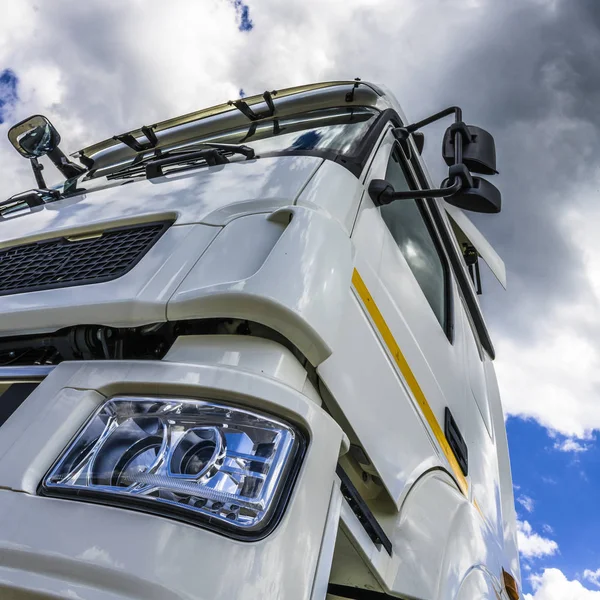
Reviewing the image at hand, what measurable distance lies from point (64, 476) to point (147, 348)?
0.41 m

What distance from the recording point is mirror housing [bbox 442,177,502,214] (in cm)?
178

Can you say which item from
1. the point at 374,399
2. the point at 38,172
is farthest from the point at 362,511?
the point at 38,172

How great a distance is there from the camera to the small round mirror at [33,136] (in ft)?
8.36

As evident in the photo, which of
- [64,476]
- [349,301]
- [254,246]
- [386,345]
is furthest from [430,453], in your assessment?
[64,476]

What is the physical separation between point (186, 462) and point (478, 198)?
4.67 ft

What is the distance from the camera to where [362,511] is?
1133 millimetres

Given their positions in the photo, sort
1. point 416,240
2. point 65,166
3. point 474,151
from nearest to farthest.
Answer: point 474,151 → point 416,240 → point 65,166

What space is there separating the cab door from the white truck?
15mm

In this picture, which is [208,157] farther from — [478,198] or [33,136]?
[33,136]

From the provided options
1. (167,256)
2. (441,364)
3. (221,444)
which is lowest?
(221,444)

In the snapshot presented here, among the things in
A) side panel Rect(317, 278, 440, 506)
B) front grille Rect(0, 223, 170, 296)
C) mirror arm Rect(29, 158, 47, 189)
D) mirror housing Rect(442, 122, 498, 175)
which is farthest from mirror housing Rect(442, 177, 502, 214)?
mirror arm Rect(29, 158, 47, 189)

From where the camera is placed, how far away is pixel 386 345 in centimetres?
151

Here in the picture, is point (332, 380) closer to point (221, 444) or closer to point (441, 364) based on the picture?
point (221, 444)

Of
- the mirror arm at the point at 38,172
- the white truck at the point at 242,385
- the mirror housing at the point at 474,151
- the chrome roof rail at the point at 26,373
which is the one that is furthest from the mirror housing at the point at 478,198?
the mirror arm at the point at 38,172
